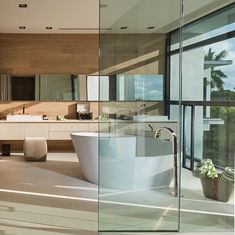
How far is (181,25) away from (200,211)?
77.9 inches

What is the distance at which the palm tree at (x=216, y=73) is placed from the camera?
3.56 metres

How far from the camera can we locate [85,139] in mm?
5188

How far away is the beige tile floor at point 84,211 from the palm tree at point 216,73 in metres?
0.98

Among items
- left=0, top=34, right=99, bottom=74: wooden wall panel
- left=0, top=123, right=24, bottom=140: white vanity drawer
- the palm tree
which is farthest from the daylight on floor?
left=0, top=34, right=99, bottom=74: wooden wall panel

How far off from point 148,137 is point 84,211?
1.20 metres

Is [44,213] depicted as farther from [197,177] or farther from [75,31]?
[75,31]

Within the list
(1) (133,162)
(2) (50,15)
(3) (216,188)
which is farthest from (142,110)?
(2) (50,15)

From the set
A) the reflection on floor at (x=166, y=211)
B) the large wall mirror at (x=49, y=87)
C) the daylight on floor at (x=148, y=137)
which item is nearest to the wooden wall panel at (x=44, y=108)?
the large wall mirror at (x=49, y=87)

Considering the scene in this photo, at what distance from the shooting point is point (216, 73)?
142 inches

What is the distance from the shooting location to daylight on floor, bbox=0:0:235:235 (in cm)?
348

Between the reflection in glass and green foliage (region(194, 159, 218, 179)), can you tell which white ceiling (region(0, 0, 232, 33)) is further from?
green foliage (region(194, 159, 218, 179))

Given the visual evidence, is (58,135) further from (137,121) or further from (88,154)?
(137,121)

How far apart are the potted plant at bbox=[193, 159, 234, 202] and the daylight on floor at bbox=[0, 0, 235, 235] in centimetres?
1

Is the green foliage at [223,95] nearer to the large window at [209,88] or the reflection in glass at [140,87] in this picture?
the large window at [209,88]
